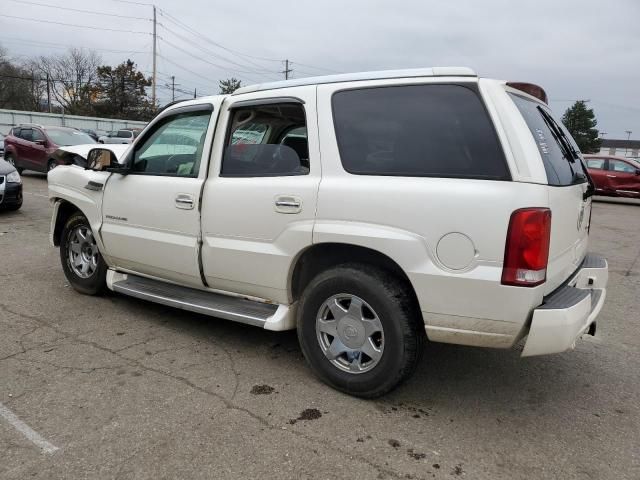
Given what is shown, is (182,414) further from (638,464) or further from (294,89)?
(638,464)

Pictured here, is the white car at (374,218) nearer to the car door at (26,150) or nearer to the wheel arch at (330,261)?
the wheel arch at (330,261)

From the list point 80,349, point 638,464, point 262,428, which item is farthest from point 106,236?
point 638,464

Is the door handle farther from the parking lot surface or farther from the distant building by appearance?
the distant building

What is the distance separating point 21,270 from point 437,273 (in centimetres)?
516

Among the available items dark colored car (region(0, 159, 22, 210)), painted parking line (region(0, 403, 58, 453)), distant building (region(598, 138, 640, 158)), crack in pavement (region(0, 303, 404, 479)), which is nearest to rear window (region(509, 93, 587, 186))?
crack in pavement (region(0, 303, 404, 479))

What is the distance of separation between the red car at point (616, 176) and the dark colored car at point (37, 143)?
1593 cm

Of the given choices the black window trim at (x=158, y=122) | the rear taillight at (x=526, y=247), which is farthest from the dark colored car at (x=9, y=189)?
the rear taillight at (x=526, y=247)

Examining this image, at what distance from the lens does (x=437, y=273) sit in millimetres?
2760

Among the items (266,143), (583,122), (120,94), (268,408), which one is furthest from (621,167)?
(120,94)

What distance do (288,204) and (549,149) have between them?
1578mm

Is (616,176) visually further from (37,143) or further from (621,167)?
(37,143)

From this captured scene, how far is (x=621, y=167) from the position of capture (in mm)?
16969

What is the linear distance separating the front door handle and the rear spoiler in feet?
7.38

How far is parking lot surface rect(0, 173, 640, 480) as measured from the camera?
256cm
